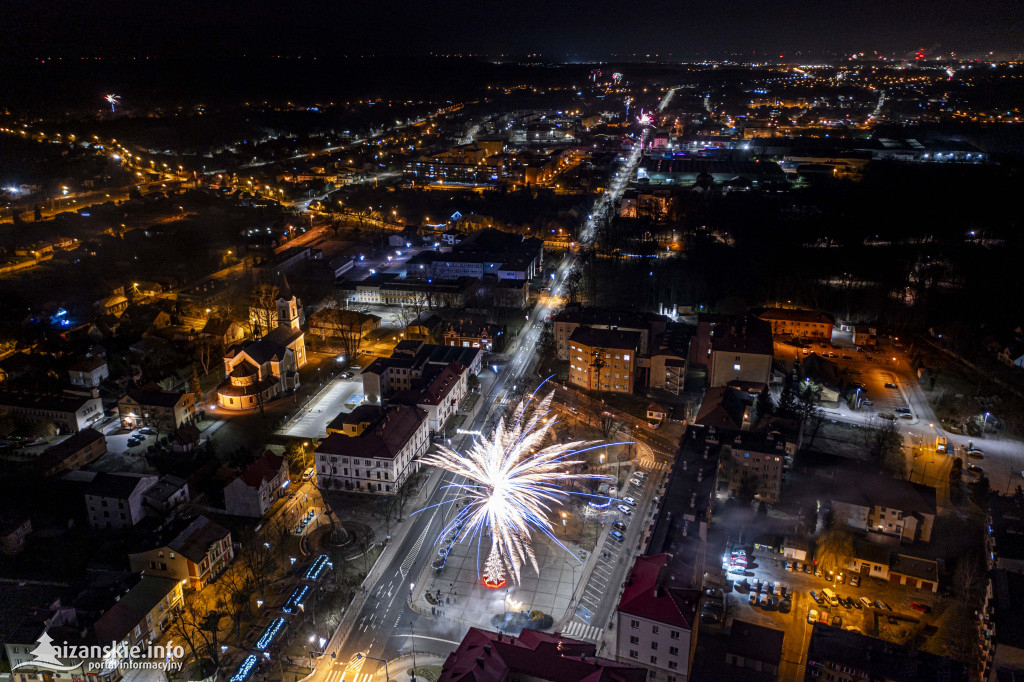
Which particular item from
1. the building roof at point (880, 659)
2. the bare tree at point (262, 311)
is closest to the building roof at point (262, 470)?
the bare tree at point (262, 311)

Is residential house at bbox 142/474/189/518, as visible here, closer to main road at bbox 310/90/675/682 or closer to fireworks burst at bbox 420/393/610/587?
main road at bbox 310/90/675/682

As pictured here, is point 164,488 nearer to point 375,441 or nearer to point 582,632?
point 375,441

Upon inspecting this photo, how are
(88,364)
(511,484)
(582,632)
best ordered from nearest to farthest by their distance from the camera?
(582,632)
(511,484)
(88,364)

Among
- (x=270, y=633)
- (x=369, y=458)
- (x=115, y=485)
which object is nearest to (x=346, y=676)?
(x=270, y=633)

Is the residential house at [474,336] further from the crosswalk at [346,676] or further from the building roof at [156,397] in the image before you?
the crosswalk at [346,676]

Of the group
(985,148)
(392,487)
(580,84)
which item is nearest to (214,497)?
(392,487)

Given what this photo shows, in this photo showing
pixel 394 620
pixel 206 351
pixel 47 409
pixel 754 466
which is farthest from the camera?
pixel 206 351
